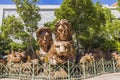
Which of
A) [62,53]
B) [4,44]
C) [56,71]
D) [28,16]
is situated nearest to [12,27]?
[28,16]

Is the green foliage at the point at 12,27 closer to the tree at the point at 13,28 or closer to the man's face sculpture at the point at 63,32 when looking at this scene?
the tree at the point at 13,28

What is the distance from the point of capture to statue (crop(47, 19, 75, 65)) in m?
7.80

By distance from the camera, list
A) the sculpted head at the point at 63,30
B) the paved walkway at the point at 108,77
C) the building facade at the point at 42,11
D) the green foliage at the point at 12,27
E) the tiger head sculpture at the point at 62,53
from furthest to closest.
Answer: the building facade at the point at 42,11, the green foliage at the point at 12,27, the sculpted head at the point at 63,30, the tiger head sculpture at the point at 62,53, the paved walkway at the point at 108,77

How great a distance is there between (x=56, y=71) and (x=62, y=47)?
2.94 feet

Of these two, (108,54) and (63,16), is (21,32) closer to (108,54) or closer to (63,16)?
(63,16)

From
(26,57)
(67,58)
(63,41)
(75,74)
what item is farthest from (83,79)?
(26,57)

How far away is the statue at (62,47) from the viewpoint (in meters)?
7.80

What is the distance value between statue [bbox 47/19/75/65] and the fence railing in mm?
269

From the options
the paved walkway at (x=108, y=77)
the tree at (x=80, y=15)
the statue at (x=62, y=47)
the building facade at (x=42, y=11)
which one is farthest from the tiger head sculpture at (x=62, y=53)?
the building facade at (x=42, y=11)

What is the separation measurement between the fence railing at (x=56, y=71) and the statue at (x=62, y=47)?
269 mm

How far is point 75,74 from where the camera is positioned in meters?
7.25

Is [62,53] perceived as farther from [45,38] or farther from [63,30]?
[45,38]

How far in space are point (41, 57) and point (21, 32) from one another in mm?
1694

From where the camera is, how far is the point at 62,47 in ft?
25.9
